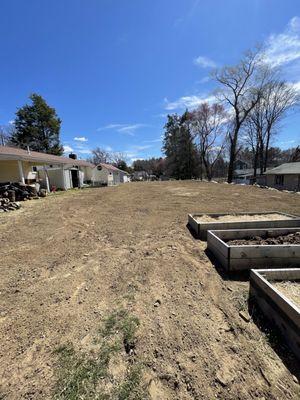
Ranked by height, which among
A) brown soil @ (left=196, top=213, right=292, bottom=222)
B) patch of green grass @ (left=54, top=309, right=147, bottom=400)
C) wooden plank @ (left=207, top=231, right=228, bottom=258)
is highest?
wooden plank @ (left=207, top=231, right=228, bottom=258)

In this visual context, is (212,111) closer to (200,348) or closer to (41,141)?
(41,141)

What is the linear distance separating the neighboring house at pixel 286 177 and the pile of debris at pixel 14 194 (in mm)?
25031

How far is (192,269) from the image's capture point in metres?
3.59

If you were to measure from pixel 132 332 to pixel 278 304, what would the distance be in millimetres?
1644

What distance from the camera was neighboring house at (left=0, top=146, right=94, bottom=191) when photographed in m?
13.1

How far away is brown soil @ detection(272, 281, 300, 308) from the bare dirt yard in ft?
1.46

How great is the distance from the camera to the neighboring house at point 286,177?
74.9 feet

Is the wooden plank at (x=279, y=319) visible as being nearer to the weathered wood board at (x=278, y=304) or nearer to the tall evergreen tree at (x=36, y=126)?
the weathered wood board at (x=278, y=304)

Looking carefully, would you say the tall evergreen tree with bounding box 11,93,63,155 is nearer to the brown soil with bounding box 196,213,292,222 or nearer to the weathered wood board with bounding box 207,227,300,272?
the brown soil with bounding box 196,213,292,222

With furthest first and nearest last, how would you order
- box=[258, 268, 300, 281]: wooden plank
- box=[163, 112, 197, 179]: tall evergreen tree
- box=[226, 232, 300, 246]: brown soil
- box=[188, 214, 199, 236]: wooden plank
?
box=[163, 112, 197, 179]: tall evergreen tree
box=[188, 214, 199, 236]: wooden plank
box=[226, 232, 300, 246]: brown soil
box=[258, 268, 300, 281]: wooden plank

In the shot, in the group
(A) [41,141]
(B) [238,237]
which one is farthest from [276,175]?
(A) [41,141]

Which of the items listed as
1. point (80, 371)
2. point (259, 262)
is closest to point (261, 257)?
point (259, 262)

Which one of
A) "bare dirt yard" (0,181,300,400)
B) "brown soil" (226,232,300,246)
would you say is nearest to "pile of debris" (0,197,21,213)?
"bare dirt yard" (0,181,300,400)

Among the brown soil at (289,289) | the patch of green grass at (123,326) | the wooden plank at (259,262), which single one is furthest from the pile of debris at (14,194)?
the brown soil at (289,289)
